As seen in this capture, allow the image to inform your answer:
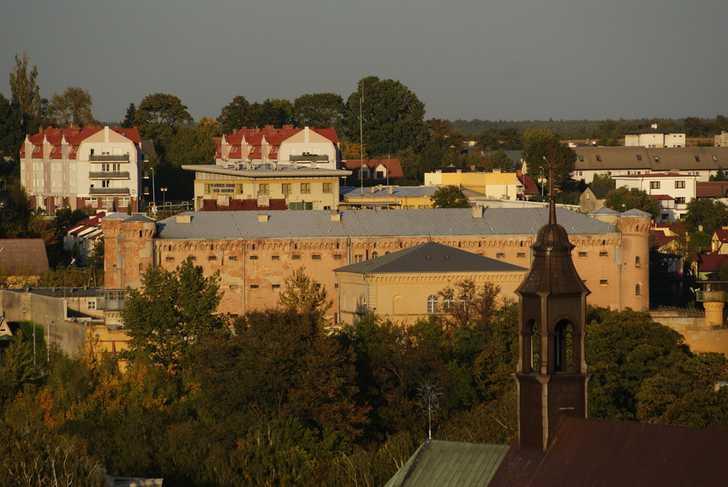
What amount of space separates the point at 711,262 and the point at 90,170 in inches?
1445

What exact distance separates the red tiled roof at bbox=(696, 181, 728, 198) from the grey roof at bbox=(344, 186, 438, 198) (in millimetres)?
25839

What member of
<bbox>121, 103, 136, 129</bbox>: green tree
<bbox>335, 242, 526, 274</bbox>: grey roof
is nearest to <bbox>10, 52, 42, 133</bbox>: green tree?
<bbox>121, 103, 136, 129</bbox>: green tree

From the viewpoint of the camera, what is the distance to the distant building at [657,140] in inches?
7269

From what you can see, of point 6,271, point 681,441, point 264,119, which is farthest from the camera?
point 264,119

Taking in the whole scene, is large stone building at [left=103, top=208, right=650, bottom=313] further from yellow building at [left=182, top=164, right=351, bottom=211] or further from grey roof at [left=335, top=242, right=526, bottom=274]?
yellow building at [left=182, top=164, right=351, bottom=211]

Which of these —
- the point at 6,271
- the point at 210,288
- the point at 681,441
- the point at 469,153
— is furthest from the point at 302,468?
the point at 469,153

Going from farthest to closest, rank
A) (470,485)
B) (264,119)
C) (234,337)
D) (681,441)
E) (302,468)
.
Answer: (264,119) → (234,337) → (302,468) → (470,485) → (681,441)

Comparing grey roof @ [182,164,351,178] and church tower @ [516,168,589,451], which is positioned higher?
grey roof @ [182,164,351,178]

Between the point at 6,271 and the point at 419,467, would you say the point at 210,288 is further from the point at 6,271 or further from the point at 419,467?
the point at 419,467

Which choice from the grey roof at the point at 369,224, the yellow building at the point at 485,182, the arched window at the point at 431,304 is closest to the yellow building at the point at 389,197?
the yellow building at the point at 485,182

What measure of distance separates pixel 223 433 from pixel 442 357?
1286 cm

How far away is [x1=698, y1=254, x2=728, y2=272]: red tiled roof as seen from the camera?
98.6m

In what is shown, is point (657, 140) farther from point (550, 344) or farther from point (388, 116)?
point (550, 344)

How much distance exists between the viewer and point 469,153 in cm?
17412
